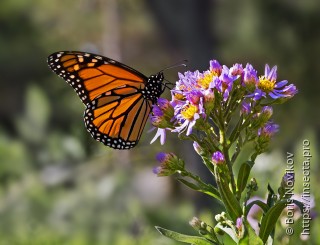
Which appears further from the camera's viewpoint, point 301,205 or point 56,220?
point 56,220

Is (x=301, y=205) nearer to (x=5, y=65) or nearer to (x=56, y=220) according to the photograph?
(x=56, y=220)

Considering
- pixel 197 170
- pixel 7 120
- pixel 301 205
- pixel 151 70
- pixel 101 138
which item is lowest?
pixel 301 205

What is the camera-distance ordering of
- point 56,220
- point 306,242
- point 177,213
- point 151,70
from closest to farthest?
point 306,242, point 56,220, point 177,213, point 151,70

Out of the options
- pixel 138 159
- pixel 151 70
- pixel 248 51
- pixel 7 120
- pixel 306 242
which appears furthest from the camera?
pixel 7 120

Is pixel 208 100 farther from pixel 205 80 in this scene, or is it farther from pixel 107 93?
pixel 107 93

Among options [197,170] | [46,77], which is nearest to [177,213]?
[197,170]

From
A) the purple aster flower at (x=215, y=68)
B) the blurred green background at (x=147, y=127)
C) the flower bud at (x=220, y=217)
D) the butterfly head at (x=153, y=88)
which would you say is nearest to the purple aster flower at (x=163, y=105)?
the purple aster flower at (x=215, y=68)

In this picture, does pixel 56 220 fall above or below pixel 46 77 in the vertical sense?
below

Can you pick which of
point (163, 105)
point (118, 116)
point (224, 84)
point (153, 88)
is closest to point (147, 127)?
point (118, 116)

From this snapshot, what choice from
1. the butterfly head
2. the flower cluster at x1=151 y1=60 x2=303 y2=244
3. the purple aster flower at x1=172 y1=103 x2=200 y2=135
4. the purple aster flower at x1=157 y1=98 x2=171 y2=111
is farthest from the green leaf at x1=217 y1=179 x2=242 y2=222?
the butterfly head
